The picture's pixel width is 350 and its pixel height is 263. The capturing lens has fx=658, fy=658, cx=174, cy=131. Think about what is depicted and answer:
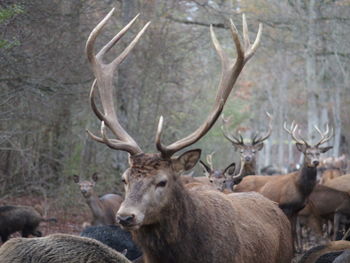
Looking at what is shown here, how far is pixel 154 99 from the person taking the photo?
2092cm

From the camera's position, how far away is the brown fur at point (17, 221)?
41.2 ft

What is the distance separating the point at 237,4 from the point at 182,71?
622cm

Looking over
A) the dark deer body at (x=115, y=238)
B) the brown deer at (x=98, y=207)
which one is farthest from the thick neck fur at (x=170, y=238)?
the brown deer at (x=98, y=207)

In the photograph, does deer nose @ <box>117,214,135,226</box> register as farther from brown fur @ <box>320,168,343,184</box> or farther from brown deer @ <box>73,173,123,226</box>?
brown fur @ <box>320,168,343,184</box>

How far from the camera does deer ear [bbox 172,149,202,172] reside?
643 cm

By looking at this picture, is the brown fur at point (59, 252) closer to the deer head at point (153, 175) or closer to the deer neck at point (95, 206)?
the deer head at point (153, 175)

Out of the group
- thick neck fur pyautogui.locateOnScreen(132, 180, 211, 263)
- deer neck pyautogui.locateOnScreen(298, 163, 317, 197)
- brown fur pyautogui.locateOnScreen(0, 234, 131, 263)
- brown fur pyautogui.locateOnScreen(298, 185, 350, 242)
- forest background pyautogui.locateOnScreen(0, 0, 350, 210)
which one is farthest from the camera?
deer neck pyautogui.locateOnScreen(298, 163, 317, 197)

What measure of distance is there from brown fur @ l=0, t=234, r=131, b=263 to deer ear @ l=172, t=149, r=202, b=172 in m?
1.18

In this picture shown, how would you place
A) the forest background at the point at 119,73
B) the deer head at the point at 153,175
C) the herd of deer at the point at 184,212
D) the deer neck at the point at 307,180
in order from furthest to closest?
the deer neck at the point at 307,180 < the forest background at the point at 119,73 < the herd of deer at the point at 184,212 < the deer head at the point at 153,175

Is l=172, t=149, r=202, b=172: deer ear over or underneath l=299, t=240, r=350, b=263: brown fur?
over

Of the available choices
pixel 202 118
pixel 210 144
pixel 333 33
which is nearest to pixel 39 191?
pixel 202 118

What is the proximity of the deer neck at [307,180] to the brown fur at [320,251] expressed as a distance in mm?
6698

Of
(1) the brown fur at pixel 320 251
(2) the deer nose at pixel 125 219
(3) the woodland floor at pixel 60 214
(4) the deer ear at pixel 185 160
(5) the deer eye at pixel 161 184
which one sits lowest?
(3) the woodland floor at pixel 60 214

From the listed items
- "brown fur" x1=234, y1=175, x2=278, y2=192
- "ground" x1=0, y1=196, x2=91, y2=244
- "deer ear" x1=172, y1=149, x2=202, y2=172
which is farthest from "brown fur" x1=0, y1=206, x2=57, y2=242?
"deer ear" x1=172, y1=149, x2=202, y2=172
